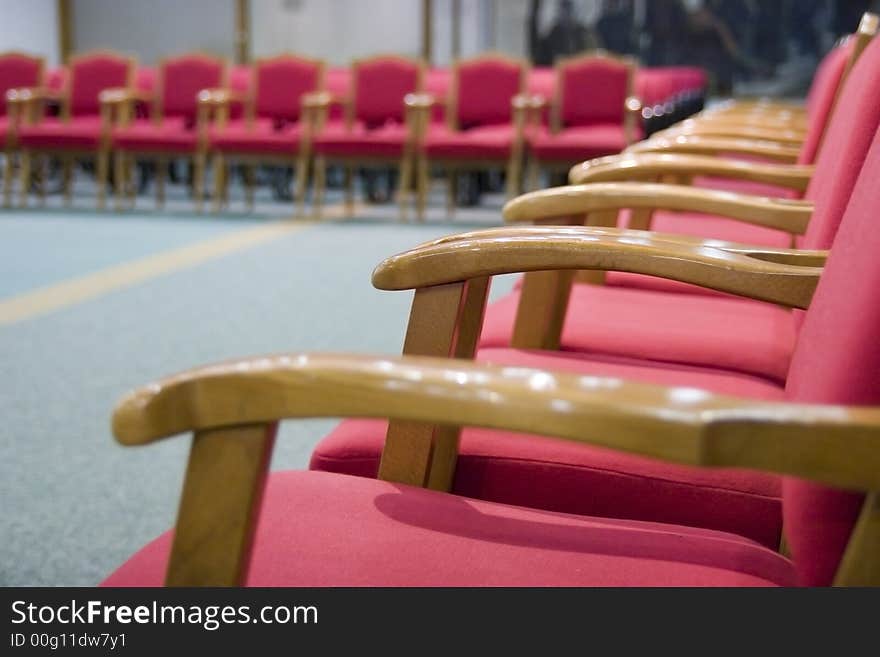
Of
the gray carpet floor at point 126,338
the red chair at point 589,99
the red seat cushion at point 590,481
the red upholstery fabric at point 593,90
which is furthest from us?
the red upholstery fabric at point 593,90

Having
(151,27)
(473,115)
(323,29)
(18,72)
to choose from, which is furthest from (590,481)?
(151,27)

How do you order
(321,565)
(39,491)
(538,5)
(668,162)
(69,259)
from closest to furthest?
(321,565) → (39,491) → (668,162) → (69,259) → (538,5)

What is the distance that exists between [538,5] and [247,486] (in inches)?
384

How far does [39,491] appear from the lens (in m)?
1.95

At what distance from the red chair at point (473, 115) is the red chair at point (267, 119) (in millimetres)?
702

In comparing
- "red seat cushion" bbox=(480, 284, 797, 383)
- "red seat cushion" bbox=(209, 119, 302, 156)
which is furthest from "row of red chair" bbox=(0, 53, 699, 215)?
"red seat cushion" bbox=(480, 284, 797, 383)

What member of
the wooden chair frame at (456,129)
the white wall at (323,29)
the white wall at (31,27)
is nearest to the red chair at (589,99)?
the wooden chair frame at (456,129)

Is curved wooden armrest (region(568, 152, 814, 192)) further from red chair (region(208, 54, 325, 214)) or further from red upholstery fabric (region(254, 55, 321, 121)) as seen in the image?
red upholstery fabric (region(254, 55, 321, 121))

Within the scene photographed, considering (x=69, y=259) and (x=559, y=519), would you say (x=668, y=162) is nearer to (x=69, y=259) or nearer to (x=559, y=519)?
(x=559, y=519)

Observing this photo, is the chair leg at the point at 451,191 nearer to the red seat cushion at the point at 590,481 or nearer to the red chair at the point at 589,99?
the red chair at the point at 589,99

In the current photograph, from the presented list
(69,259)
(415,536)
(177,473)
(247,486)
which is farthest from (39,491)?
(69,259)

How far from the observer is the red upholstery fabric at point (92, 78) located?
6742 mm

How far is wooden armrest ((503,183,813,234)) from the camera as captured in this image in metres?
1.54

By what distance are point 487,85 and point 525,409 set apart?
5.77 meters
